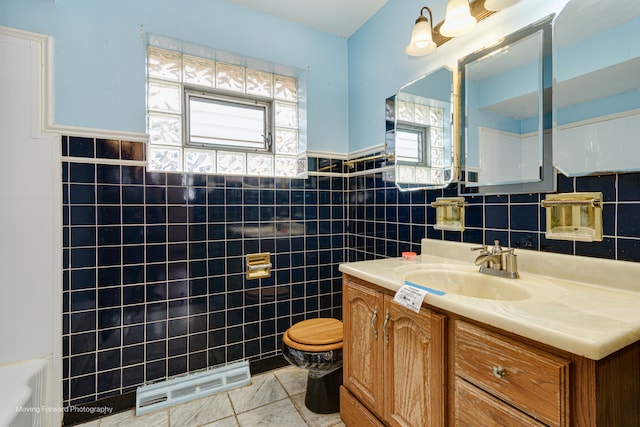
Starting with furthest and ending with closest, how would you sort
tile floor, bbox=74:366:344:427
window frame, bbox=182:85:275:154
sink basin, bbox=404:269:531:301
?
window frame, bbox=182:85:275:154, tile floor, bbox=74:366:344:427, sink basin, bbox=404:269:531:301

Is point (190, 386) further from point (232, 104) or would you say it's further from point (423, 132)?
point (423, 132)

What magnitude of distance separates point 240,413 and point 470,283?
1395mm

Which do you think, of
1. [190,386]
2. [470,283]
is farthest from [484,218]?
[190,386]

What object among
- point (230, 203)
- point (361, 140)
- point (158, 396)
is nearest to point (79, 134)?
point (230, 203)

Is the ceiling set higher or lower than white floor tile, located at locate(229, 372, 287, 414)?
higher

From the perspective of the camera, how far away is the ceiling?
1.91 metres

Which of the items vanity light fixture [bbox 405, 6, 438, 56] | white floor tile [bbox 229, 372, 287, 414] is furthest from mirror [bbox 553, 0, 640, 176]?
white floor tile [bbox 229, 372, 287, 414]

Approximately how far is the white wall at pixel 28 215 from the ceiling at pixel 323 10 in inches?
49.3

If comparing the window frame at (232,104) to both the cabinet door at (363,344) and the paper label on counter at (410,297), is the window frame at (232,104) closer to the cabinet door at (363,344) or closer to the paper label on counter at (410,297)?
the cabinet door at (363,344)

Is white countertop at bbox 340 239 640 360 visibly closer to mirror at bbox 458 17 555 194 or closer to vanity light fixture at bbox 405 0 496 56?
mirror at bbox 458 17 555 194

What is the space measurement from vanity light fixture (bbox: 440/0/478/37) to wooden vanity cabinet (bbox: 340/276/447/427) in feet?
4.20

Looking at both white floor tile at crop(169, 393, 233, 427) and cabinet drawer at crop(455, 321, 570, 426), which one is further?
white floor tile at crop(169, 393, 233, 427)

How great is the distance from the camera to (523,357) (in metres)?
0.71

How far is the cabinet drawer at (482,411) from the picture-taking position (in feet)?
2.36
